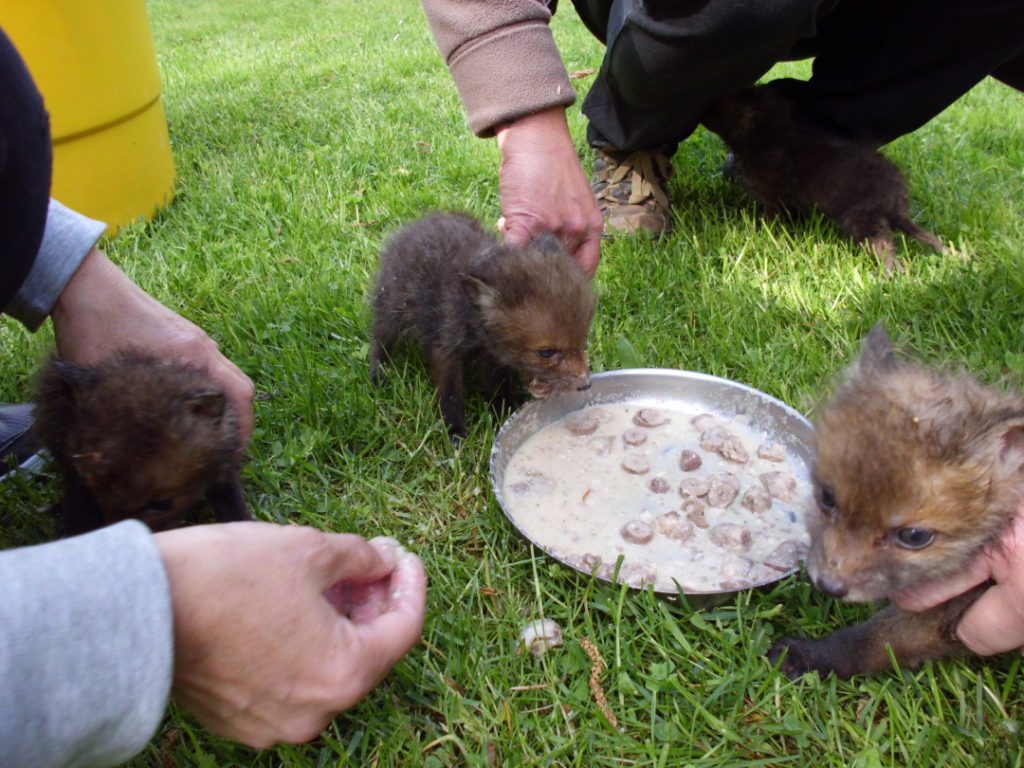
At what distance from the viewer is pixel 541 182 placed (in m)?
2.72

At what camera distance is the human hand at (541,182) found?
8.89ft

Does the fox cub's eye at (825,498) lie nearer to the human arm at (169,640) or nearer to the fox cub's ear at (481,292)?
the human arm at (169,640)

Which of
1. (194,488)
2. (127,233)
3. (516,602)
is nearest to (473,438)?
(516,602)

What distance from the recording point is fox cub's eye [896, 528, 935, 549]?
5.48ft

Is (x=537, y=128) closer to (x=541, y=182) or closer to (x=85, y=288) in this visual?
(x=541, y=182)

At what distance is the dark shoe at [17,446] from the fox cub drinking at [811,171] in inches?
134

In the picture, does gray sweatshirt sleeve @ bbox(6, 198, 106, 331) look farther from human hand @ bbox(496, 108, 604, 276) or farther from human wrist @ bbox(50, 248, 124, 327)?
human hand @ bbox(496, 108, 604, 276)

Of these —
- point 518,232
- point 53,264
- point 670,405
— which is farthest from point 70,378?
point 670,405

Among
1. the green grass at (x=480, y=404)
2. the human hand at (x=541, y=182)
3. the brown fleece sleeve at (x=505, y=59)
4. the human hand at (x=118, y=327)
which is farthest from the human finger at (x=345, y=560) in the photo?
the brown fleece sleeve at (x=505, y=59)

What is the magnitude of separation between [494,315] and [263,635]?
165 cm

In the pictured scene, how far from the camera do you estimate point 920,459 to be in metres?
1.64

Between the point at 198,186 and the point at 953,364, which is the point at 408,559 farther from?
the point at 198,186

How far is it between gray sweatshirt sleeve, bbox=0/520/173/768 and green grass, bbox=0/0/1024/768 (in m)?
0.66

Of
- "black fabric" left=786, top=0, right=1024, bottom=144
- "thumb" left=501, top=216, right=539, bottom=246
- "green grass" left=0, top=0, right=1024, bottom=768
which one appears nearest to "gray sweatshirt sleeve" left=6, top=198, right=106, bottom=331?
"green grass" left=0, top=0, right=1024, bottom=768
